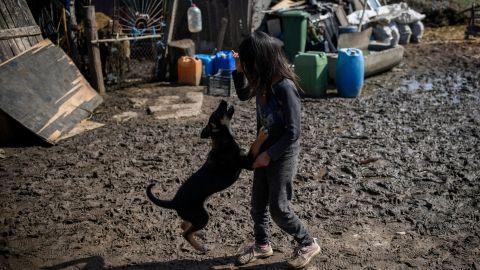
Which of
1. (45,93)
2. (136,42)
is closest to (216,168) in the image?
(45,93)

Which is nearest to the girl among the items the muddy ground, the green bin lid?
the muddy ground

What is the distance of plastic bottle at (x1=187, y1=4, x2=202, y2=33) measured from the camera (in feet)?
34.0

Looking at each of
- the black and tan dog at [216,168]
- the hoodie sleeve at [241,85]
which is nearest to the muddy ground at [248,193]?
the black and tan dog at [216,168]

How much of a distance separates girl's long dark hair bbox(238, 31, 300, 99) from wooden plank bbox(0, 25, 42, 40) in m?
5.19

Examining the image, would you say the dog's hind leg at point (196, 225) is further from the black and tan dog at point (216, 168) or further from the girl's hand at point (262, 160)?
the girl's hand at point (262, 160)

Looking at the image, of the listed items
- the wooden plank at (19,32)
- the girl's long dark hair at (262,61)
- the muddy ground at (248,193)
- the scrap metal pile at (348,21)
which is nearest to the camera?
the girl's long dark hair at (262,61)

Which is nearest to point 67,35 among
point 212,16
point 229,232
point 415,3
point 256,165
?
point 212,16

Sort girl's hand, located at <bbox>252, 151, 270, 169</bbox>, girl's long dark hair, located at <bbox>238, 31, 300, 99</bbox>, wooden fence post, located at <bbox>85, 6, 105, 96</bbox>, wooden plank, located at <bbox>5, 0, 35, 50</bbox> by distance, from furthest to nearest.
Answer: wooden fence post, located at <bbox>85, 6, 105, 96</bbox>
wooden plank, located at <bbox>5, 0, 35, 50</bbox>
girl's hand, located at <bbox>252, 151, 270, 169</bbox>
girl's long dark hair, located at <bbox>238, 31, 300, 99</bbox>

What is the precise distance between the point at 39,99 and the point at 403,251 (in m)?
5.18

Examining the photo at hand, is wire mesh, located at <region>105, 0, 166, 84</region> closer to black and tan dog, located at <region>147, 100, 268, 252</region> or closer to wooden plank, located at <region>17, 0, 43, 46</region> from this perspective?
wooden plank, located at <region>17, 0, 43, 46</region>

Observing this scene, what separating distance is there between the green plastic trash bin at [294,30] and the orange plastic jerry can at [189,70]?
2.50 metres

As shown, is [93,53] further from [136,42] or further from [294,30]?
[294,30]

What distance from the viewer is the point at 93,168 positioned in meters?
5.77

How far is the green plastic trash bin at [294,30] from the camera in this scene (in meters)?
10.9
